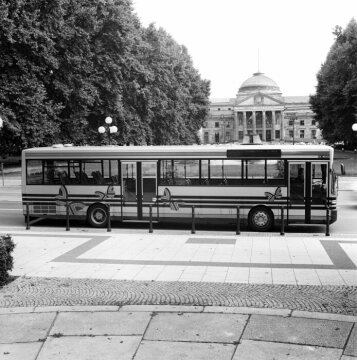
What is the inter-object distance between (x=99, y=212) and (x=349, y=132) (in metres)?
45.0

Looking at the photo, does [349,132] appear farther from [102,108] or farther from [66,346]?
[66,346]

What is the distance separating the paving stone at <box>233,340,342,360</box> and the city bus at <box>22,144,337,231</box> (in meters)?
9.09

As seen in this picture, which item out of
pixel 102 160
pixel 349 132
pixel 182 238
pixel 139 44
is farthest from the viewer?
pixel 349 132

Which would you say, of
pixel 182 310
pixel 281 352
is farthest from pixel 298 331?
pixel 182 310

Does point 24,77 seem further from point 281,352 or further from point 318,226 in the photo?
point 281,352

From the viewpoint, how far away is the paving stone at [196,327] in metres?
7.00

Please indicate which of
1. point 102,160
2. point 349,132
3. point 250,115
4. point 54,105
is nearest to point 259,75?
point 250,115

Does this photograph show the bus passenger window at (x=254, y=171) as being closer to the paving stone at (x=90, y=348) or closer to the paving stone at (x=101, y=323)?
the paving stone at (x=101, y=323)

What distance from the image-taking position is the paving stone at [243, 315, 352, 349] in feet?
22.5

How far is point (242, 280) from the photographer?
10125 millimetres

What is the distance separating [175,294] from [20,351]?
10.4 ft

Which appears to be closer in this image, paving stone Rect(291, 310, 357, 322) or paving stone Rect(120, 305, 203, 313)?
paving stone Rect(291, 310, 357, 322)

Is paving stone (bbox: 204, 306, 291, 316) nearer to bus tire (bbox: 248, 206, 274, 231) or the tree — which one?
bus tire (bbox: 248, 206, 274, 231)

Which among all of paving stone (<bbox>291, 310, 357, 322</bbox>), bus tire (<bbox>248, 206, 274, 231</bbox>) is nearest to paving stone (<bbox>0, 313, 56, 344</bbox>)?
paving stone (<bbox>291, 310, 357, 322</bbox>)
